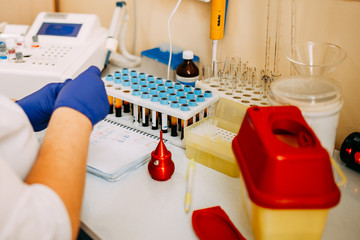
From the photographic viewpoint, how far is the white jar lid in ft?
2.51

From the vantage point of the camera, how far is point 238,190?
0.92 m

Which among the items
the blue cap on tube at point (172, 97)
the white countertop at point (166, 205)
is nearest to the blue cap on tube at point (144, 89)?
the blue cap on tube at point (172, 97)

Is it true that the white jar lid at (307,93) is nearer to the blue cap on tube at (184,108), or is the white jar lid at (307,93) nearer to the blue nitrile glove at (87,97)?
the blue cap on tube at (184,108)

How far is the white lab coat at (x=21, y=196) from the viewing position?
0.49 metres

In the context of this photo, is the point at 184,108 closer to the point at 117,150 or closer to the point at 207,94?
the point at 207,94

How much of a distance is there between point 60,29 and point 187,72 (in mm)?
749

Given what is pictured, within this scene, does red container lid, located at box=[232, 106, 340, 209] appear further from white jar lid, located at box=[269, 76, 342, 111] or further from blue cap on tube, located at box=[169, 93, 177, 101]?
blue cap on tube, located at box=[169, 93, 177, 101]

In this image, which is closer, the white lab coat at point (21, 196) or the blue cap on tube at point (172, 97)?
the white lab coat at point (21, 196)

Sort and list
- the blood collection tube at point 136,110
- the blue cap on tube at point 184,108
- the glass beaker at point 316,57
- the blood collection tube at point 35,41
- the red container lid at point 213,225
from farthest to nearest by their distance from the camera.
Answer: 1. the blood collection tube at point 35,41
2. the blood collection tube at point 136,110
3. the blue cap on tube at point 184,108
4. the glass beaker at point 316,57
5. the red container lid at point 213,225

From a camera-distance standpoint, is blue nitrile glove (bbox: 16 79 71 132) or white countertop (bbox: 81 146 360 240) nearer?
white countertop (bbox: 81 146 360 240)

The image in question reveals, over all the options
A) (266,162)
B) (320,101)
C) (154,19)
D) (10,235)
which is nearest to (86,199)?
(10,235)

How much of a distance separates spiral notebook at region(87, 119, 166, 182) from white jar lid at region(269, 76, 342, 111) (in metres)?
0.45

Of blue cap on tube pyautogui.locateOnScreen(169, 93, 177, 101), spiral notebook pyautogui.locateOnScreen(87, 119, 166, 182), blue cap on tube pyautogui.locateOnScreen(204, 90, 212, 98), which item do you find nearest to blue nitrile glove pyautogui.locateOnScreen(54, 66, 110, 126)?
spiral notebook pyautogui.locateOnScreen(87, 119, 166, 182)

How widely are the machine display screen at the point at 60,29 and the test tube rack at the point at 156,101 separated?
471 mm
